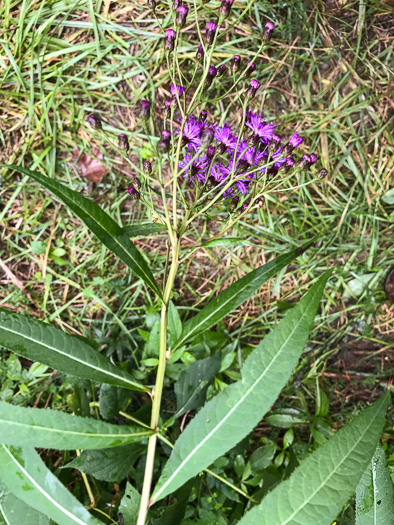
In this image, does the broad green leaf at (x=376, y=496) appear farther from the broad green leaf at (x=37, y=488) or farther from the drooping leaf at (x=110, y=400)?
the drooping leaf at (x=110, y=400)

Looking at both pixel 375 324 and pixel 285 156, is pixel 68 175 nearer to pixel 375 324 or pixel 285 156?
pixel 285 156

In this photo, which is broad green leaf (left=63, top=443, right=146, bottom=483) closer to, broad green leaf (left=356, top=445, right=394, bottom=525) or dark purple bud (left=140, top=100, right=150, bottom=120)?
broad green leaf (left=356, top=445, right=394, bottom=525)

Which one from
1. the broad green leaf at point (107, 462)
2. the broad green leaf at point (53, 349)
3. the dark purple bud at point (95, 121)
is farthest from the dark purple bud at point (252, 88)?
the broad green leaf at point (107, 462)

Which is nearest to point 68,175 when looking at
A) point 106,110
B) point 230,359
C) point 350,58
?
point 106,110

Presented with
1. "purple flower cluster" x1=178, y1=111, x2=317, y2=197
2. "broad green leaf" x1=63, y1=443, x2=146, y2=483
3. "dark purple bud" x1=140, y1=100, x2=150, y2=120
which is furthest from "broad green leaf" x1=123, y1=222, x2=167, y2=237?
"broad green leaf" x1=63, y1=443, x2=146, y2=483

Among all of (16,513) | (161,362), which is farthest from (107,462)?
(161,362)
